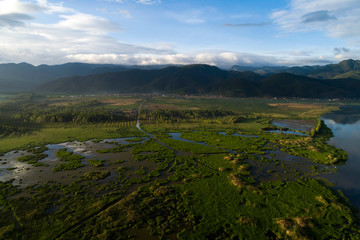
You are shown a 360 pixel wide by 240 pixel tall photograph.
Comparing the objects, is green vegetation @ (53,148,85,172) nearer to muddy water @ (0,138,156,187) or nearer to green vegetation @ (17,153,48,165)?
muddy water @ (0,138,156,187)

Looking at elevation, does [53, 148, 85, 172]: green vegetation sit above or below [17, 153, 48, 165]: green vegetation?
below

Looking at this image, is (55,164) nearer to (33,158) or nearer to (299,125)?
(33,158)

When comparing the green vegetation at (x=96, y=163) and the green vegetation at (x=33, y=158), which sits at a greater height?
the green vegetation at (x=33, y=158)

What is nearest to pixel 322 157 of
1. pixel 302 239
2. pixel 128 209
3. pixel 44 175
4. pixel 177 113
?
pixel 302 239

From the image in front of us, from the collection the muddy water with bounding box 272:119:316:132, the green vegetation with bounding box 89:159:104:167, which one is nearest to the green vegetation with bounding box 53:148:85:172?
the green vegetation with bounding box 89:159:104:167

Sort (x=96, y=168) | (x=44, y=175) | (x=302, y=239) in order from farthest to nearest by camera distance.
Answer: (x=96, y=168) → (x=44, y=175) → (x=302, y=239)

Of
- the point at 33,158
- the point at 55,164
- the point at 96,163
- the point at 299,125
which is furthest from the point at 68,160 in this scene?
the point at 299,125

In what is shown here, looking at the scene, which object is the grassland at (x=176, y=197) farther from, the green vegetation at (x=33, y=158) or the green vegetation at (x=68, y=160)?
the green vegetation at (x=33, y=158)

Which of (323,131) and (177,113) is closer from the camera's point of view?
(323,131)

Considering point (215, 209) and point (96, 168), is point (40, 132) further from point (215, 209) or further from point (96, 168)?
point (215, 209)

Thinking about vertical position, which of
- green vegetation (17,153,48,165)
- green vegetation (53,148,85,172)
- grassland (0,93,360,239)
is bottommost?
grassland (0,93,360,239)

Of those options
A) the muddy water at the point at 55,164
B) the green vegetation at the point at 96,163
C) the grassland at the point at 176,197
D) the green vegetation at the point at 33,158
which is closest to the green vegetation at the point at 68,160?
the grassland at the point at 176,197
